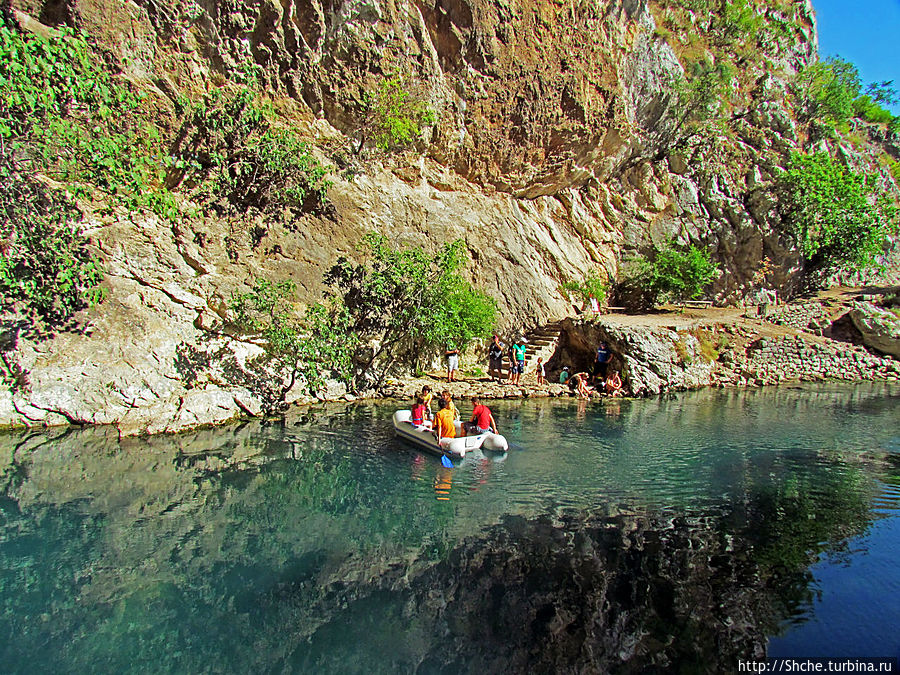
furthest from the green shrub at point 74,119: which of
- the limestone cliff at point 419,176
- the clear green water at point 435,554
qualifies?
the clear green water at point 435,554

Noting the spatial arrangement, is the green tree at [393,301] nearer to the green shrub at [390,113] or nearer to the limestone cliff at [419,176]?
the limestone cliff at [419,176]

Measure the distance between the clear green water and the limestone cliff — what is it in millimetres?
2347

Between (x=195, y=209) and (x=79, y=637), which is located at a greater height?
(x=195, y=209)

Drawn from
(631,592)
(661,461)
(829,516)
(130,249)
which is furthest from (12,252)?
(829,516)

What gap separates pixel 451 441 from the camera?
10.9 metres

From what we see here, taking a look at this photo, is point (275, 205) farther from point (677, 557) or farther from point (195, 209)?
point (677, 557)

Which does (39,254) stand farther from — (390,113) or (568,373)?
(568,373)

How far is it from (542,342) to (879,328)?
638 inches

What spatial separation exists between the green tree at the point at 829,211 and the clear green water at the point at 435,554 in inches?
878

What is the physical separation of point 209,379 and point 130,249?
4105 mm

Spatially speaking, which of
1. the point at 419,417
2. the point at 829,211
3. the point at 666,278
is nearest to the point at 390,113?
the point at 419,417

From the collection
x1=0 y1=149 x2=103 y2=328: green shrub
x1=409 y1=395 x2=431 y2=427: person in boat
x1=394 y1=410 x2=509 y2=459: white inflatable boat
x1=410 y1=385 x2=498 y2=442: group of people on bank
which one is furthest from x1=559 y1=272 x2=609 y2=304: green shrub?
x1=0 y1=149 x2=103 y2=328: green shrub

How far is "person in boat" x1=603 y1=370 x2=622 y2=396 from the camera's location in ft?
61.1

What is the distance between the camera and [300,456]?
1098 cm
